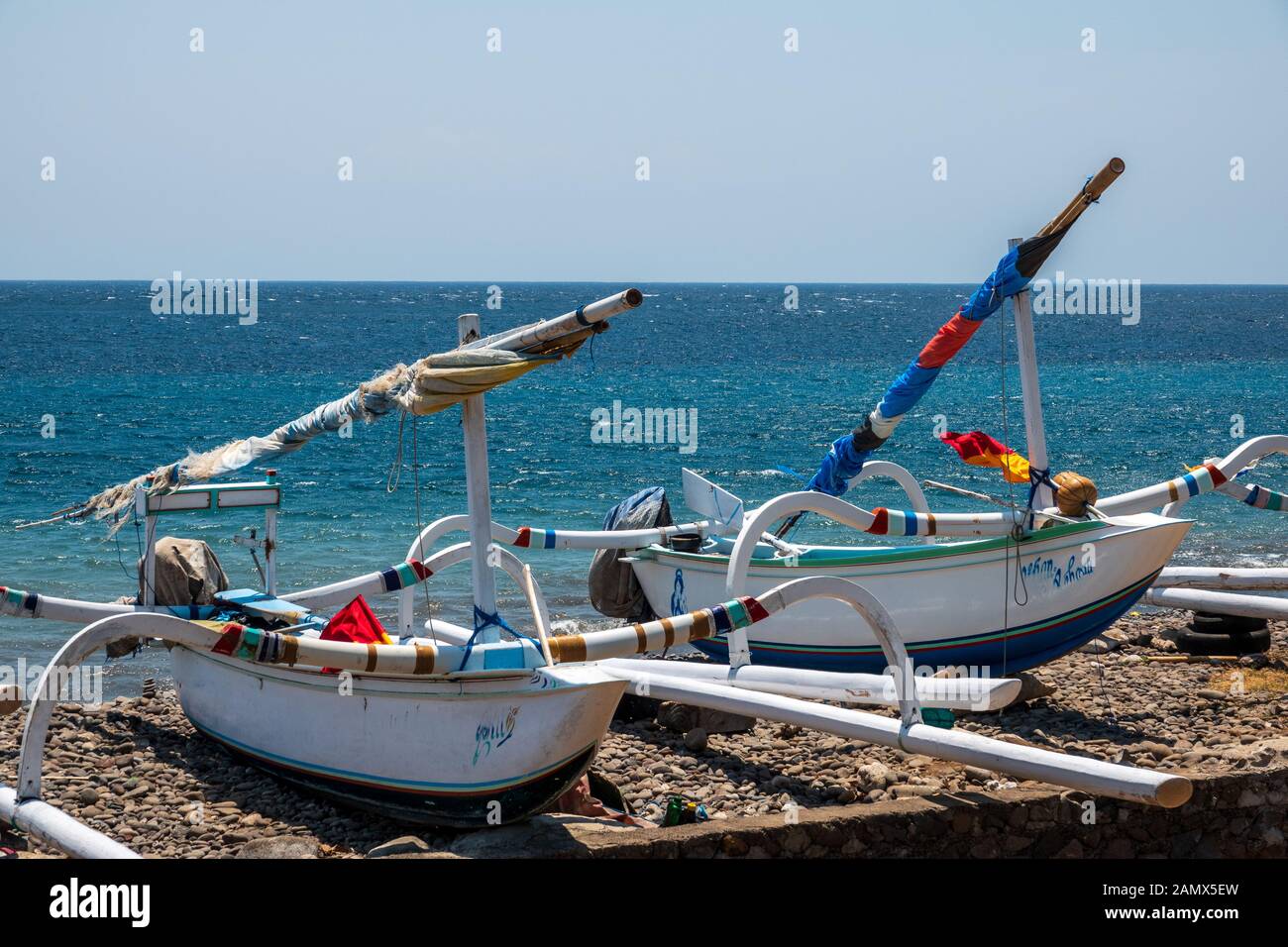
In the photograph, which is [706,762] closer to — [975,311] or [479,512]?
[479,512]

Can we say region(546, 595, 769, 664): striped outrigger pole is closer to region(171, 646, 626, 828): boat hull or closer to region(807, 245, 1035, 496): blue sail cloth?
region(171, 646, 626, 828): boat hull

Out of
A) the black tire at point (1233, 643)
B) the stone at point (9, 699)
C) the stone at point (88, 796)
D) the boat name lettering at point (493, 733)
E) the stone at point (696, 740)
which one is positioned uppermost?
the boat name lettering at point (493, 733)

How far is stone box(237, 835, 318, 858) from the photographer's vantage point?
6.93 metres

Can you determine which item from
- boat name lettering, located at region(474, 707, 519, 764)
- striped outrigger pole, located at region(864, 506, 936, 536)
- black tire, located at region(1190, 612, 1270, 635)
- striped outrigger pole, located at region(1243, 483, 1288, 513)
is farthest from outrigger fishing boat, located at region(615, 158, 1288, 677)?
boat name lettering, located at region(474, 707, 519, 764)

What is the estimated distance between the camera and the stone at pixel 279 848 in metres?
6.93

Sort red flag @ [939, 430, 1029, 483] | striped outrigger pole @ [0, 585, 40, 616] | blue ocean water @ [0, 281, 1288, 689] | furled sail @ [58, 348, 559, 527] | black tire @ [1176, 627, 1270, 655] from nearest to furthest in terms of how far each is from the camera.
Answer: furled sail @ [58, 348, 559, 527] < striped outrigger pole @ [0, 585, 40, 616] < red flag @ [939, 430, 1029, 483] < black tire @ [1176, 627, 1270, 655] < blue ocean water @ [0, 281, 1288, 689]

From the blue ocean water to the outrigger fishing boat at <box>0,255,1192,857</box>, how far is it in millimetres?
3475

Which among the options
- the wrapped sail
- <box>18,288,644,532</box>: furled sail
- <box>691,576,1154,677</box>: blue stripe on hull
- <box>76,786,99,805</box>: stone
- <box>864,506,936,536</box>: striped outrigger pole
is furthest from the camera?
<box>691,576,1154,677</box>: blue stripe on hull

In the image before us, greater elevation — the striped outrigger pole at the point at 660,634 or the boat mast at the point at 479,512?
the boat mast at the point at 479,512

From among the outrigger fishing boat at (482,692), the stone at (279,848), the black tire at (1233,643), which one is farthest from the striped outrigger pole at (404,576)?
the black tire at (1233,643)

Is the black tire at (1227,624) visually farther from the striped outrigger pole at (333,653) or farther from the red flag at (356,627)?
the striped outrigger pole at (333,653)

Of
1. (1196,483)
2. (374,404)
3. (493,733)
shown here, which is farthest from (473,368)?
(1196,483)

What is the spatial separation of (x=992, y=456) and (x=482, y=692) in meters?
4.79

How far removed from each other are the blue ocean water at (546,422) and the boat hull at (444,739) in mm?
4517
